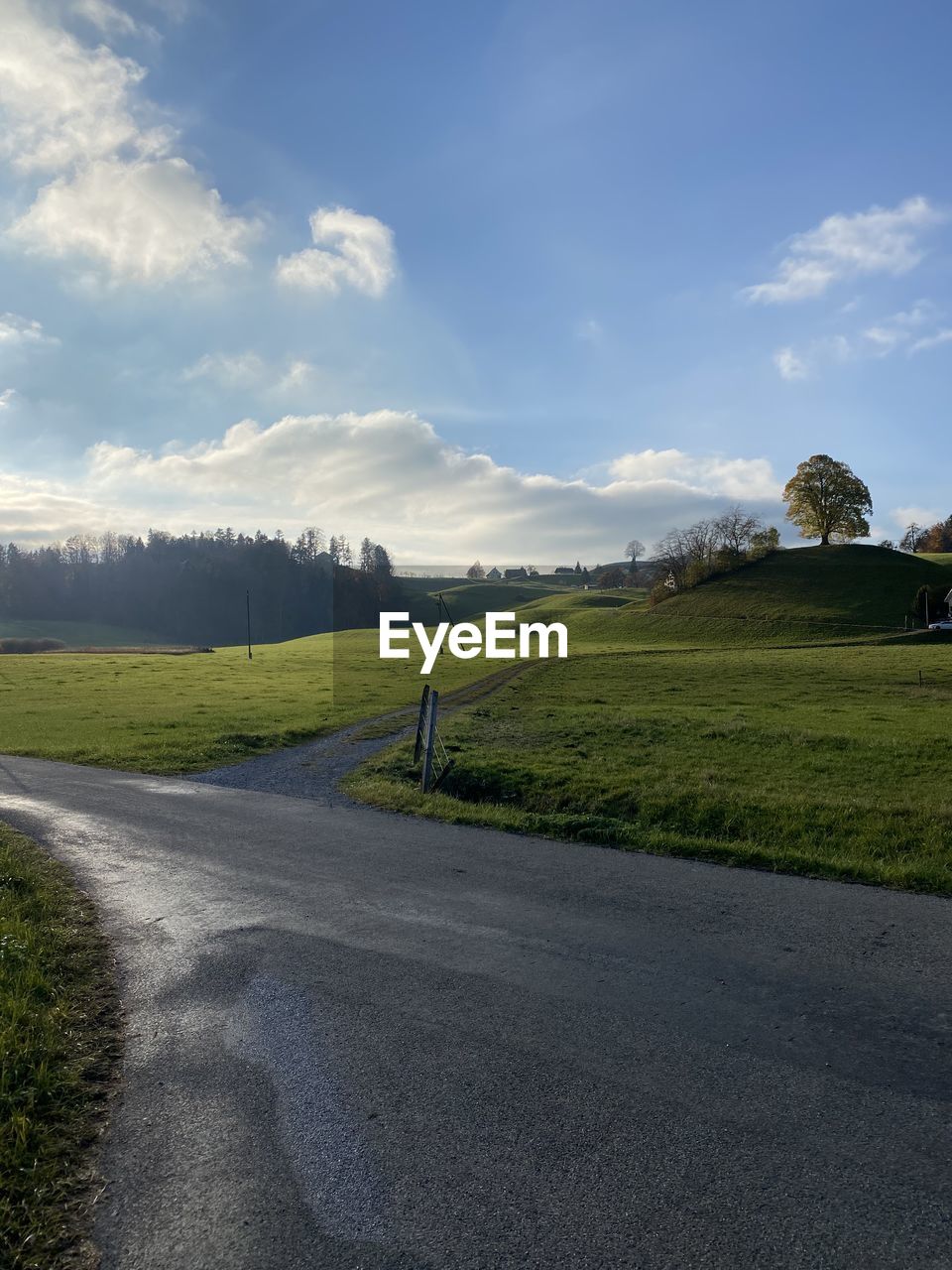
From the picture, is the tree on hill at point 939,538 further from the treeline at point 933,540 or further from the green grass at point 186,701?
the green grass at point 186,701

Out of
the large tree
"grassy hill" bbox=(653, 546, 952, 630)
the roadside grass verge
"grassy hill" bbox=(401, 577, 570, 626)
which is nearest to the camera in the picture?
the roadside grass verge

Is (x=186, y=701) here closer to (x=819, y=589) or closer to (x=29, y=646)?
(x=29, y=646)

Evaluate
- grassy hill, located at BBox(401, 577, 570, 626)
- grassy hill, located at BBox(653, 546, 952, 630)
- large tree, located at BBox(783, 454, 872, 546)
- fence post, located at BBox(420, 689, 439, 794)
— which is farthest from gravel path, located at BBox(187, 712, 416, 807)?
grassy hill, located at BBox(401, 577, 570, 626)

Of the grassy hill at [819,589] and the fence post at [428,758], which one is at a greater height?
the grassy hill at [819,589]

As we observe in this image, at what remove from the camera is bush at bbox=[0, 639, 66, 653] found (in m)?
87.8

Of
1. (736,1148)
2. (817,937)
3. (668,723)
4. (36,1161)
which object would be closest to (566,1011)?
(736,1148)

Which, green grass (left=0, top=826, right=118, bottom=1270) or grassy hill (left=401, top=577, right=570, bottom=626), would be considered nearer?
green grass (left=0, top=826, right=118, bottom=1270)

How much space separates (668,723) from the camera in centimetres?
→ 2353

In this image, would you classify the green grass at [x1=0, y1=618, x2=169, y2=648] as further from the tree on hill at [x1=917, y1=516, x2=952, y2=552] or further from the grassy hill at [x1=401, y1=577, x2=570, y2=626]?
the tree on hill at [x1=917, y1=516, x2=952, y2=552]

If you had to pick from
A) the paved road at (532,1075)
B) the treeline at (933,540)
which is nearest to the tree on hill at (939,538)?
the treeline at (933,540)

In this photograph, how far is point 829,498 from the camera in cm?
10569

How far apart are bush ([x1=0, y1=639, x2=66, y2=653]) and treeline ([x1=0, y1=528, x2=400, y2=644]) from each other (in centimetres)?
6098

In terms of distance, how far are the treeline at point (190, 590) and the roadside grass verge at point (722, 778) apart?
400ft

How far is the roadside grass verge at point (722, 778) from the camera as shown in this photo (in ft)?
35.6
